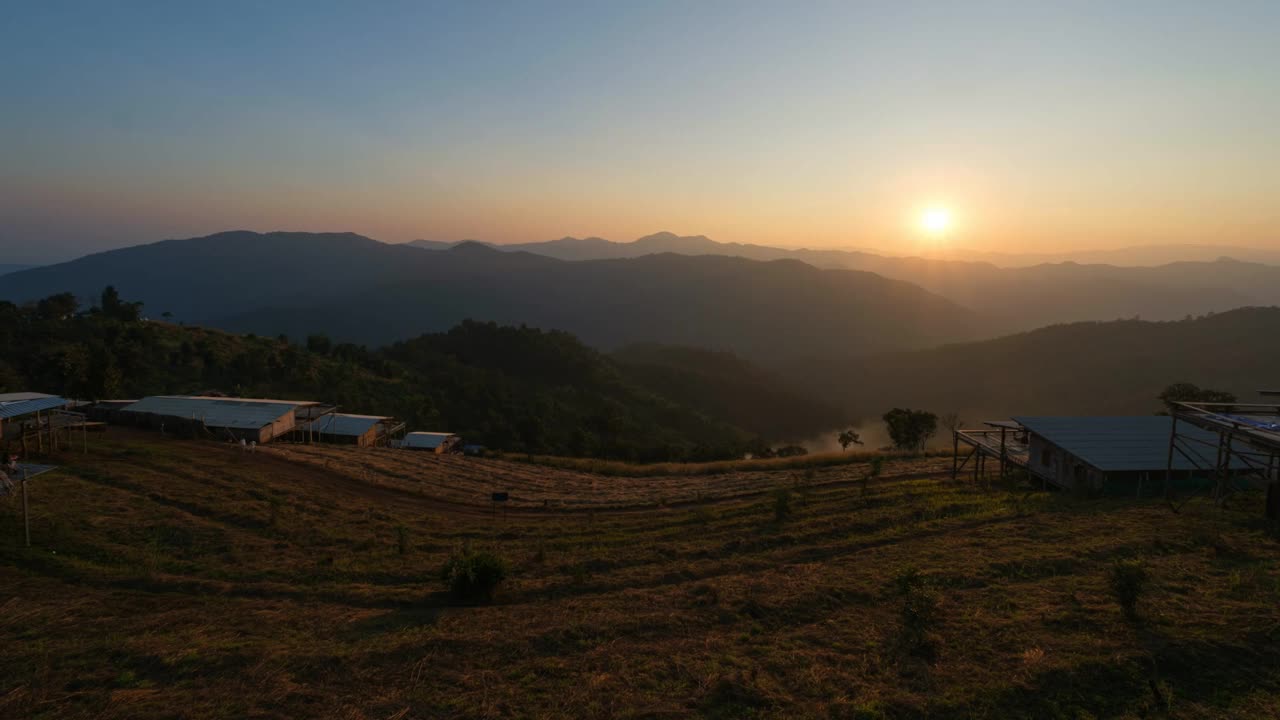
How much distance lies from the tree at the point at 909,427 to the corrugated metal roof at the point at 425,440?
33.5 metres

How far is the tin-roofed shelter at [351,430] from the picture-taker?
3944 cm

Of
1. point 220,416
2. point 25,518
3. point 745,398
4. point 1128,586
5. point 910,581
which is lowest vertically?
point 745,398

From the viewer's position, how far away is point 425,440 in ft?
148

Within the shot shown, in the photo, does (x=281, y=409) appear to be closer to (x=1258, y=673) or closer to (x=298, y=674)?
(x=298, y=674)

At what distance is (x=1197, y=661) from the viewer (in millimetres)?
9250

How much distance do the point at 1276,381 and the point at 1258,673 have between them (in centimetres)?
10748

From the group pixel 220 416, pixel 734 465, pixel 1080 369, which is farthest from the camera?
pixel 1080 369

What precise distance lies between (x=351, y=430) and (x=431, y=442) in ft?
20.0

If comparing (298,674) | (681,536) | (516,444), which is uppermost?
(298,674)

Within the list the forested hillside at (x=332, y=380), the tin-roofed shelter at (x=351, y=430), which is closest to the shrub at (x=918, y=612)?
the forested hillside at (x=332, y=380)

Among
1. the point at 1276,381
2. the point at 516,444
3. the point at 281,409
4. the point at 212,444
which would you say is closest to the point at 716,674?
the point at 212,444

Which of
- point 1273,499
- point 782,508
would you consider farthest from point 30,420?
point 1273,499

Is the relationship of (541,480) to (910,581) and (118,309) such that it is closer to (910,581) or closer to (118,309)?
(910,581)

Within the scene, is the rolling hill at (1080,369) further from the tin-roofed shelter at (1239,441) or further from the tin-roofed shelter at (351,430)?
the tin-roofed shelter at (351,430)
